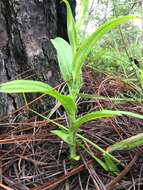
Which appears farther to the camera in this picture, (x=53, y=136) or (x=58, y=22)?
(x=58, y=22)

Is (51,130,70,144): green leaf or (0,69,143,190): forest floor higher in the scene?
(51,130,70,144): green leaf

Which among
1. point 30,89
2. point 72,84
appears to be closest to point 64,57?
point 72,84

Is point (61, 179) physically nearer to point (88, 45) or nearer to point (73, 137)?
point (73, 137)

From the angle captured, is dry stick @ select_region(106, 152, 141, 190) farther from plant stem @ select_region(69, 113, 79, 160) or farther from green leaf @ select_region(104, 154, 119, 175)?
plant stem @ select_region(69, 113, 79, 160)

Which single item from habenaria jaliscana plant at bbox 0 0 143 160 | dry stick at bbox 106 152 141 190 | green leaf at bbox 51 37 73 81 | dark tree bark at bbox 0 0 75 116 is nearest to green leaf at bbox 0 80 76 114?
habenaria jaliscana plant at bbox 0 0 143 160

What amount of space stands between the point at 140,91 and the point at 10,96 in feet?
1.66

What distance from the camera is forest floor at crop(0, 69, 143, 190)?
109cm

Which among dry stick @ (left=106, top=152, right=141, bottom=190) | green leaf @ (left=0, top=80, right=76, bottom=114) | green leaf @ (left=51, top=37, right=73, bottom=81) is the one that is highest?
green leaf @ (left=51, top=37, right=73, bottom=81)

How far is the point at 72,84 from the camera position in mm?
1125

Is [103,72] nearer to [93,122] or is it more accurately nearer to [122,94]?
[122,94]

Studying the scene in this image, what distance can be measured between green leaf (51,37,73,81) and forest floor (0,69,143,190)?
0.18m

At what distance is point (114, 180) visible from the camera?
1068 millimetres

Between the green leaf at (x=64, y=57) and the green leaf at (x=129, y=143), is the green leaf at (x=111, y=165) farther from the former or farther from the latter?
the green leaf at (x=64, y=57)

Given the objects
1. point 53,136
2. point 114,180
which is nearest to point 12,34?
point 53,136
